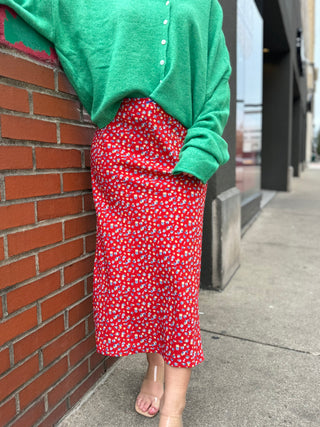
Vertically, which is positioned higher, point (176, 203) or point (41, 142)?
point (41, 142)

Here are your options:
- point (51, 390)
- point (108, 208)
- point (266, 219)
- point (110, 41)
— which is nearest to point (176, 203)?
point (108, 208)

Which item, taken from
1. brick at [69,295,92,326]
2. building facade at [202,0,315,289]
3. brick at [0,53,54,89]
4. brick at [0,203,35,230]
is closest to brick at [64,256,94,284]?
brick at [69,295,92,326]

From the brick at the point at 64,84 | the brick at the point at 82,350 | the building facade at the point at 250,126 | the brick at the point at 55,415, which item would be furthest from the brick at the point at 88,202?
the building facade at the point at 250,126

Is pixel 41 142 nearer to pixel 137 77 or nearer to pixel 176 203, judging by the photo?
pixel 137 77

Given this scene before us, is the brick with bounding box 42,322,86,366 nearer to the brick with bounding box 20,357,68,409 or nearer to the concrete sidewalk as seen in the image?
the brick with bounding box 20,357,68,409

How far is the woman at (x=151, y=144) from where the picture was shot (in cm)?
139

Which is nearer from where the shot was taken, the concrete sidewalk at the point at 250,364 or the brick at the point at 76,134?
the brick at the point at 76,134

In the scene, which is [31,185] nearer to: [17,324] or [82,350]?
[17,324]

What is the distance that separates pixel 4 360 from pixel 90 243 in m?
0.63

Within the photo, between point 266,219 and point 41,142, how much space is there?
492 centimetres

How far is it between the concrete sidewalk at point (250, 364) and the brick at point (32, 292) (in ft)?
1.92

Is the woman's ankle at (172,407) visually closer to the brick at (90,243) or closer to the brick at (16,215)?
the brick at (90,243)

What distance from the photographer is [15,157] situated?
1.28 m

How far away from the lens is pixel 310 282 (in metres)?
3.16
